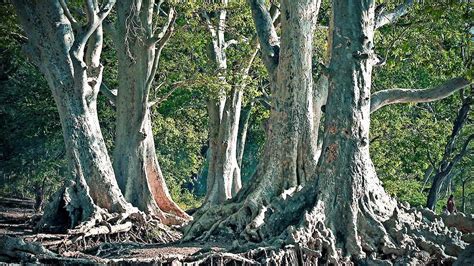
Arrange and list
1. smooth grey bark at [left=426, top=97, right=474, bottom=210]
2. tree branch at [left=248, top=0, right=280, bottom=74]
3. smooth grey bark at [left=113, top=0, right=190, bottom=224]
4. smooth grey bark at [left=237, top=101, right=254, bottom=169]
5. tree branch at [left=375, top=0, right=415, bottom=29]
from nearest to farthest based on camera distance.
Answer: tree branch at [left=248, top=0, right=280, bottom=74], tree branch at [left=375, top=0, right=415, bottom=29], smooth grey bark at [left=113, top=0, right=190, bottom=224], smooth grey bark at [left=426, top=97, right=474, bottom=210], smooth grey bark at [left=237, top=101, right=254, bottom=169]

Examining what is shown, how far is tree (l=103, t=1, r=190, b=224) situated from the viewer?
20.6 metres

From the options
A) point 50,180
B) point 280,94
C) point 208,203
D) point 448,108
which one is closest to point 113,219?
point 280,94

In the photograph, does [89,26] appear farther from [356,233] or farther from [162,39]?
[356,233]

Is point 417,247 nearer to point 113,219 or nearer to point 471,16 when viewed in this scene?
point 471,16

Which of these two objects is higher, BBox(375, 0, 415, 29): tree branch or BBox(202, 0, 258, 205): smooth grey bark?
BBox(375, 0, 415, 29): tree branch

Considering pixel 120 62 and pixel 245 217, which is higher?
pixel 120 62

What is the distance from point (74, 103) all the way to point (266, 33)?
444 cm

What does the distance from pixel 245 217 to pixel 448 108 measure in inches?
660

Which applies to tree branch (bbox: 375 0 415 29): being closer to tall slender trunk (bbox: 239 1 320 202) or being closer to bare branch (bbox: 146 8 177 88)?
tall slender trunk (bbox: 239 1 320 202)

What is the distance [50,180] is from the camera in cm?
3625

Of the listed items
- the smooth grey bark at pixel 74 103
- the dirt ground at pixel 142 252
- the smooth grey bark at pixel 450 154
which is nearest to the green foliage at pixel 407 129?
the smooth grey bark at pixel 450 154

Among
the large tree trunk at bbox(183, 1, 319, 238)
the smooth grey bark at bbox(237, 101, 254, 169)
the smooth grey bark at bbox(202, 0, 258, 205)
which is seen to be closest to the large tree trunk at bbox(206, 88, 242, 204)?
the smooth grey bark at bbox(202, 0, 258, 205)

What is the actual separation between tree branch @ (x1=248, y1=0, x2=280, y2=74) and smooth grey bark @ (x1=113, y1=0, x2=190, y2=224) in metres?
3.72

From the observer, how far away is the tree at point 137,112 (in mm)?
20625
